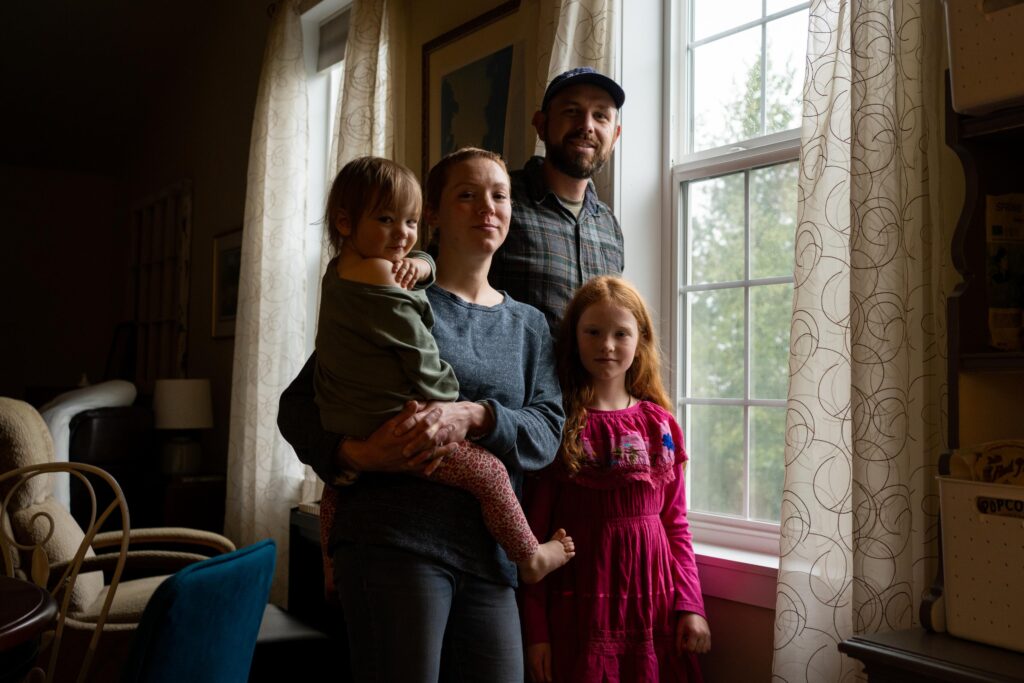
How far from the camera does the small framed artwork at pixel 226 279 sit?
198 inches

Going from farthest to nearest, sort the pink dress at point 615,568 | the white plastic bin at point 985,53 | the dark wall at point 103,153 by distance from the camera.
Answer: the dark wall at point 103,153 → the pink dress at point 615,568 → the white plastic bin at point 985,53

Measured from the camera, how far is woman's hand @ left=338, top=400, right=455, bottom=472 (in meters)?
1.48

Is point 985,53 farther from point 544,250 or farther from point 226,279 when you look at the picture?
point 226,279

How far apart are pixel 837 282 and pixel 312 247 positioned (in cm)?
301

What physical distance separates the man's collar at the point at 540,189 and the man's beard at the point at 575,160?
48 mm

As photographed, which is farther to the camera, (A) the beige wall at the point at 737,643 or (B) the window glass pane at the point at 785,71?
(B) the window glass pane at the point at 785,71

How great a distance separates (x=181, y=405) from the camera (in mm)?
4801

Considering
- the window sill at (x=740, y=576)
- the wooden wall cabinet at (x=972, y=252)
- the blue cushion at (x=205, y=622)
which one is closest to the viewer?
the blue cushion at (x=205, y=622)

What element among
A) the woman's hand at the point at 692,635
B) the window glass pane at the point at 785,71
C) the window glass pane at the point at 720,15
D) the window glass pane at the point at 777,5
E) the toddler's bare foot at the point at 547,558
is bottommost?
the woman's hand at the point at 692,635

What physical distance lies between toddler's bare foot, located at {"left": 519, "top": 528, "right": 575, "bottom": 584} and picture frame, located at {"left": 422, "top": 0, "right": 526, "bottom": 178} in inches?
55.6

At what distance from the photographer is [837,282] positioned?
6.03 feet

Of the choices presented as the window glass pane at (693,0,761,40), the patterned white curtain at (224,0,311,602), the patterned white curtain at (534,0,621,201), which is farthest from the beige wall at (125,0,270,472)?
the window glass pane at (693,0,761,40)

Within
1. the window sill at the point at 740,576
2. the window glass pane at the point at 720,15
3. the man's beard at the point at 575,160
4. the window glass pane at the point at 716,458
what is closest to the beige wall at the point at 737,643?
the window sill at the point at 740,576

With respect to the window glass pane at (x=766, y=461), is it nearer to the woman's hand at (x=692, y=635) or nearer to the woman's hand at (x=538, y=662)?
the woman's hand at (x=692, y=635)
